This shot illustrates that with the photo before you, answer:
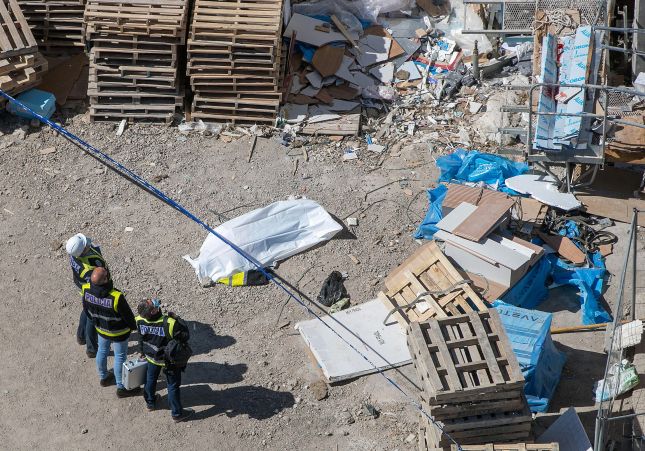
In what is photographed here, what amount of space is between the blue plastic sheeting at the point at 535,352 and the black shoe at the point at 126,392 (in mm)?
4363

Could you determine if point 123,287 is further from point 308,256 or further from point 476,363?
point 476,363

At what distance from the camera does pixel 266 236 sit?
44.0 feet

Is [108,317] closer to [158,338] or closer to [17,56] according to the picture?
[158,338]

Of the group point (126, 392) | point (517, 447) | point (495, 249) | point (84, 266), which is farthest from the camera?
point (495, 249)

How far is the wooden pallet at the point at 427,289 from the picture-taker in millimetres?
12086

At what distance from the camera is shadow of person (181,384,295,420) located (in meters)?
11.3

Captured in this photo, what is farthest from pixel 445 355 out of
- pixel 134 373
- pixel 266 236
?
pixel 266 236

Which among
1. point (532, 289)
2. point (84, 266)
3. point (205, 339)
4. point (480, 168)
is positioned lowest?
point (205, 339)

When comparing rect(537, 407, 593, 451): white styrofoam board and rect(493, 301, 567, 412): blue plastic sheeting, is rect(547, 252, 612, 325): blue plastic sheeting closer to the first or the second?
rect(493, 301, 567, 412): blue plastic sheeting

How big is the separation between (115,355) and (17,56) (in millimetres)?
6453

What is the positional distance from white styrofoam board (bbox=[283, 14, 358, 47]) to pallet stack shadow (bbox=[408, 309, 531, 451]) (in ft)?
24.5

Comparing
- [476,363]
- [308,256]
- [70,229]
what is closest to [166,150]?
[70,229]

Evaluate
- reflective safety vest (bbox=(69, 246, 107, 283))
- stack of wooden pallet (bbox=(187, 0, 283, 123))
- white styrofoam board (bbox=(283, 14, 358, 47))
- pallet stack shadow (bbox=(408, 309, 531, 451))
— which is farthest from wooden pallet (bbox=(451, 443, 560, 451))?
white styrofoam board (bbox=(283, 14, 358, 47))

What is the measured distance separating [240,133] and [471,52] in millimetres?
4502
